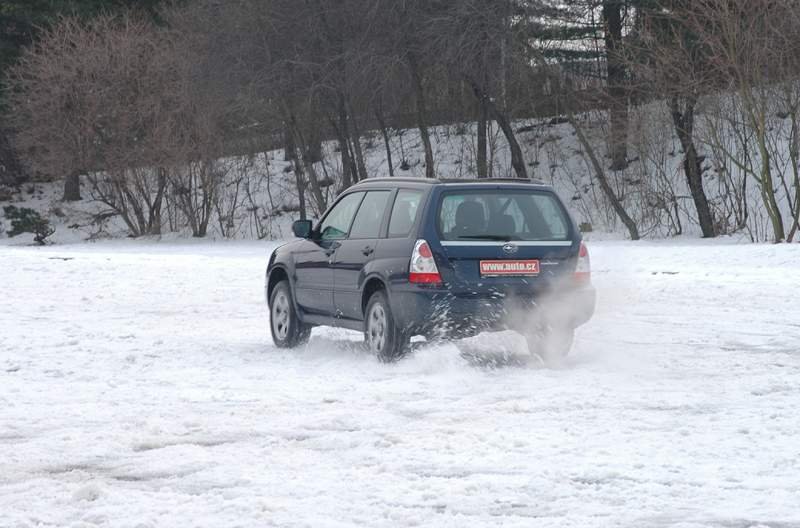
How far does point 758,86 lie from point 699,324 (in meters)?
14.9

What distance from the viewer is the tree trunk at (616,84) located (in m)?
34.8

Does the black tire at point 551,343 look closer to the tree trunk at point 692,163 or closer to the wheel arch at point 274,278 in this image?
the wheel arch at point 274,278

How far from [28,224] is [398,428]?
4226 cm

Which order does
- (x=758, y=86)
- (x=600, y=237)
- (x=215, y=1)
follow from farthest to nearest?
(x=215, y=1), (x=600, y=237), (x=758, y=86)

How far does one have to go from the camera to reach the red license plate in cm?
1136

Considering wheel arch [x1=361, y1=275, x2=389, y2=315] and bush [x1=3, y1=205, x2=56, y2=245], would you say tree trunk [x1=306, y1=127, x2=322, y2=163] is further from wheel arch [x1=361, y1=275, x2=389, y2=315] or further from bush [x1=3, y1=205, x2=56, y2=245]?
wheel arch [x1=361, y1=275, x2=389, y2=315]

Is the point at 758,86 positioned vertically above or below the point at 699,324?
above

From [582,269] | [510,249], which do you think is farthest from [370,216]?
[582,269]

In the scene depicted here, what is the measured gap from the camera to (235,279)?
81.0 ft

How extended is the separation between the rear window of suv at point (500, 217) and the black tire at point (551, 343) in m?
0.83

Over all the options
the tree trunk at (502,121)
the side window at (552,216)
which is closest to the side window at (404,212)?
the side window at (552,216)

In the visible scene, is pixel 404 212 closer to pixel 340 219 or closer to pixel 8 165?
pixel 340 219

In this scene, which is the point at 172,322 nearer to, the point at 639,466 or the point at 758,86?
the point at 639,466

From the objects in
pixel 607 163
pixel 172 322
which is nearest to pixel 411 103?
pixel 607 163
